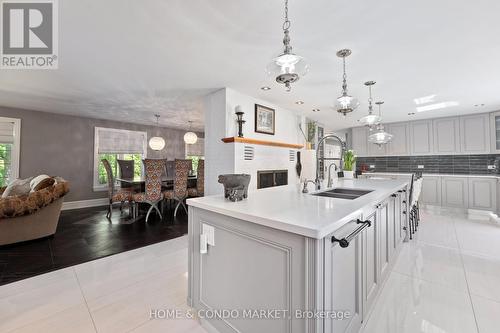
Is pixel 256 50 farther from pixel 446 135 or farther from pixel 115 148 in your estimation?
pixel 446 135

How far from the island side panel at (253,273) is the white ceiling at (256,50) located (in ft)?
5.25

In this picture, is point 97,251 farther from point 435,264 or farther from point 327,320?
point 435,264

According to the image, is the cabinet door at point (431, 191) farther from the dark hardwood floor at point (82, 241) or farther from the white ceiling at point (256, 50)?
the dark hardwood floor at point (82, 241)

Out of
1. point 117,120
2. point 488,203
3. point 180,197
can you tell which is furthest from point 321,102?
point 117,120

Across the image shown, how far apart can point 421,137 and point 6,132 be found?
31.0 feet

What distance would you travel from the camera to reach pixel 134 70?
274cm

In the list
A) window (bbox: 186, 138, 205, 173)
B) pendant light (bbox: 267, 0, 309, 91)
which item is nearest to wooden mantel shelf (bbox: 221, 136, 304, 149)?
pendant light (bbox: 267, 0, 309, 91)

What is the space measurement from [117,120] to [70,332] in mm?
5383

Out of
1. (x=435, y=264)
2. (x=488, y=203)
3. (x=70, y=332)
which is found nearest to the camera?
(x=70, y=332)

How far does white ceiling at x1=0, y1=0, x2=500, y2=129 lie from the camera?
1.65 m

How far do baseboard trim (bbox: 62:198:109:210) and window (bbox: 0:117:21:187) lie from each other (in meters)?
1.07

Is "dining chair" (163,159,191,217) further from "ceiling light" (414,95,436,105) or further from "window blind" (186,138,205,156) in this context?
"ceiling light" (414,95,436,105)

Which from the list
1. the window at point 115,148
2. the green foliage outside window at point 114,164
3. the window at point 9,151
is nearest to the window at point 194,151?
the window at point 115,148

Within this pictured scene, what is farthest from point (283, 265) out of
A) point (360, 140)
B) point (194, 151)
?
point (194, 151)
